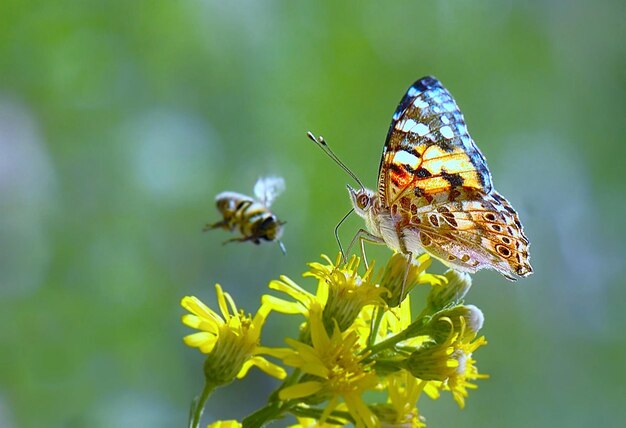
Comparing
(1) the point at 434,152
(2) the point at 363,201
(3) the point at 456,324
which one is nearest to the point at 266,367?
(3) the point at 456,324

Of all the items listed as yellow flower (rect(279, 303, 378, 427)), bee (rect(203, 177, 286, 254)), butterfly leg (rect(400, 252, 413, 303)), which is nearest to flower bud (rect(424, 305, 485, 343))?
butterfly leg (rect(400, 252, 413, 303))

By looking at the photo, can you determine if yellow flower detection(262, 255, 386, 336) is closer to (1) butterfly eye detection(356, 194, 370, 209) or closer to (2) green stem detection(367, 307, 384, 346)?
(2) green stem detection(367, 307, 384, 346)

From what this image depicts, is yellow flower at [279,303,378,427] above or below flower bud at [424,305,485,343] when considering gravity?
below

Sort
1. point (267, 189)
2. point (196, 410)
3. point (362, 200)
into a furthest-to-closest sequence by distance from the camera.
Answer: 1. point (267, 189)
2. point (362, 200)
3. point (196, 410)

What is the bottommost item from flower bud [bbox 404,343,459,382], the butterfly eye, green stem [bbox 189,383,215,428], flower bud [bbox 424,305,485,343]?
green stem [bbox 189,383,215,428]

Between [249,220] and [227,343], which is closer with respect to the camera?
[227,343]

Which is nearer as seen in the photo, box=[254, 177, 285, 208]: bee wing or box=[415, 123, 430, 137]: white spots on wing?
box=[415, 123, 430, 137]: white spots on wing

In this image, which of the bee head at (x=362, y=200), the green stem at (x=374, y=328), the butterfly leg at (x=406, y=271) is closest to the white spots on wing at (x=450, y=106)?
the bee head at (x=362, y=200)

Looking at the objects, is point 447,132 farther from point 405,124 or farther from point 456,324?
point 456,324

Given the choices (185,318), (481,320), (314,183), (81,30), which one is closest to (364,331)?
(481,320)
